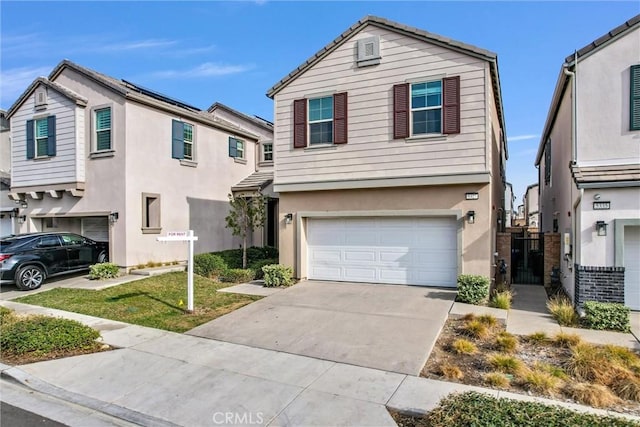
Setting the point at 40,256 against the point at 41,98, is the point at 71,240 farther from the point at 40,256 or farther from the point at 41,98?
the point at 41,98

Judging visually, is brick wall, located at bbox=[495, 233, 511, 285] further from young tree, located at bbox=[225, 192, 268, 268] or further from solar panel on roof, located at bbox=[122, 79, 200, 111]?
solar panel on roof, located at bbox=[122, 79, 200, 111]

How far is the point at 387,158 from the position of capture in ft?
36.9

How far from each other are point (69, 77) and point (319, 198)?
1124cm

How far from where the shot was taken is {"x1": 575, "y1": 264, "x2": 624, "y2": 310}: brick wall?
8242mm

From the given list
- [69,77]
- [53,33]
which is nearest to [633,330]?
[53,33]

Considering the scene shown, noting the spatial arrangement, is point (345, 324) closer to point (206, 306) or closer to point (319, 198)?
point (206, 306)

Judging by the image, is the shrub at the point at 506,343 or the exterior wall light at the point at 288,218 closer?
the shrub at the point at 506,343

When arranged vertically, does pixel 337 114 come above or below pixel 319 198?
above

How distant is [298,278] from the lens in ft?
40.9

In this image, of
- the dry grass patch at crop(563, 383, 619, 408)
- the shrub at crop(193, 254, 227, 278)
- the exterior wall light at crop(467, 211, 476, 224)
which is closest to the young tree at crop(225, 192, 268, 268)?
the shrub at crop(193, 254, 227, 278)

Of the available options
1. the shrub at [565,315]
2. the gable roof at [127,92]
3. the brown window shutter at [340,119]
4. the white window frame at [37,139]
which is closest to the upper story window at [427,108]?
the brown window shutter at [340,119]

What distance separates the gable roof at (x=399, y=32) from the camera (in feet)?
33.6

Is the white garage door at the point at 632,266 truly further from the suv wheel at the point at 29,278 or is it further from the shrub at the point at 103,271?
the suv wheel at the point at 29,278

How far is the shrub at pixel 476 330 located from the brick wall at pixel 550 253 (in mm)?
6307
